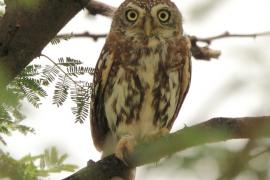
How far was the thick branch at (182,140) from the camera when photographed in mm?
1633

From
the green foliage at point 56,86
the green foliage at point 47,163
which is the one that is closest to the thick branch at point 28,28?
the green foliage at point 56,86

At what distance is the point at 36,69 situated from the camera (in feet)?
11.2

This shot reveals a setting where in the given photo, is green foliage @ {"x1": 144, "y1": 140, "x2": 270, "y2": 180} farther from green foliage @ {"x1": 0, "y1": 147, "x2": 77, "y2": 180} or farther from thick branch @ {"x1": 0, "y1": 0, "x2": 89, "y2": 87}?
thick branch @ {"x1": 0, "y1": 0, "x2": 89, "y2": 87}

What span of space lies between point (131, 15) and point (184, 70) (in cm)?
70

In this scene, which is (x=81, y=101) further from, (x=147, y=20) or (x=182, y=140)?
(x=182, y=140)

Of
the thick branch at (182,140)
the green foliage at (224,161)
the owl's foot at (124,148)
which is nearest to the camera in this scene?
→ the green foliage at (224,161)

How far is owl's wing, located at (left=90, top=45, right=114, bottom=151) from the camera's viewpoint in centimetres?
433

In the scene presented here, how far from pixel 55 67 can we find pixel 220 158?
7.50 ft

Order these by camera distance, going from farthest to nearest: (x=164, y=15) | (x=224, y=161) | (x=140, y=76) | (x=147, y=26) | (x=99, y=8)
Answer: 1. (x=164, y=15)
2. (x=147, y=26)
3. (x=99, y=8)
4. (x=140, y=76)
5. (x=224, y=161)

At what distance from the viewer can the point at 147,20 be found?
4.60 meters

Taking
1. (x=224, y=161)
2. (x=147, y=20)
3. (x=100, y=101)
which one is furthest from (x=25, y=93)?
(x=224, y=161)

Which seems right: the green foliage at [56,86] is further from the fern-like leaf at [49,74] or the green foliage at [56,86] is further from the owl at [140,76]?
the owl at [140,76]

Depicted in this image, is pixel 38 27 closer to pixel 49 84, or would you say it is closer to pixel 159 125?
pixel 49 84

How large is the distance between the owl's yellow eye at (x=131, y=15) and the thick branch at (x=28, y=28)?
5.24 feet
